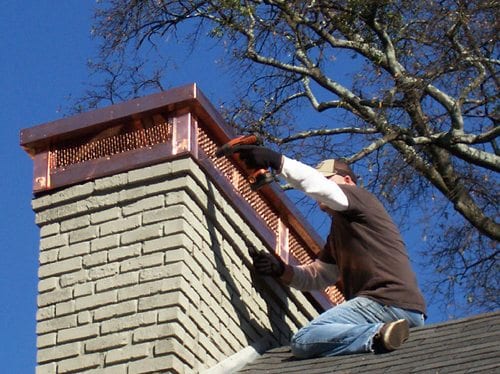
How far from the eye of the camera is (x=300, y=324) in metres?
10.6

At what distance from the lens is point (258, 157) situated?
9.50 metres

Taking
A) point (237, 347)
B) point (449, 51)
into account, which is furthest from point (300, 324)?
point (449, 51)

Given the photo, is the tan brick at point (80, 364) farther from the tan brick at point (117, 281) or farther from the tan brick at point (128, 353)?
the tan brick at point (117, 281)

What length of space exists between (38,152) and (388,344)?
8.53 feet

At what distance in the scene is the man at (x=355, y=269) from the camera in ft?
29.9

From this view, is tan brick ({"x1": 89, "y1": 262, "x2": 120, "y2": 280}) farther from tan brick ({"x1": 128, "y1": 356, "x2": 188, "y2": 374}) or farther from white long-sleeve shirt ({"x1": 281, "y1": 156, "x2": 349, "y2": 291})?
white long-sleeve shirt ({"x1": 281, "y1": 156, "x2": 349, "y2": 291})

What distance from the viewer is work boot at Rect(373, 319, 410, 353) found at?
8.88 meters

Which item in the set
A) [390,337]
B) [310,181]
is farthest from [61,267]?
[390,337]

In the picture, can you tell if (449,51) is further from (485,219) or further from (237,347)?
(237,347)

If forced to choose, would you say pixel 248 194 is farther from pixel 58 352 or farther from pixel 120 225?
pixel 58 352

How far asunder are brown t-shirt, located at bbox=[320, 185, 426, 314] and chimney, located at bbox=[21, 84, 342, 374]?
0.64m

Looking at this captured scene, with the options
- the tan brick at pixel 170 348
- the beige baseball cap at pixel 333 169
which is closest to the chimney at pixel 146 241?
the tan brick at pixel 170 348

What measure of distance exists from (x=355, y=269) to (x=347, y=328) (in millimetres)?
683

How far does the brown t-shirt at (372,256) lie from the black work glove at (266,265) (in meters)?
0.41
